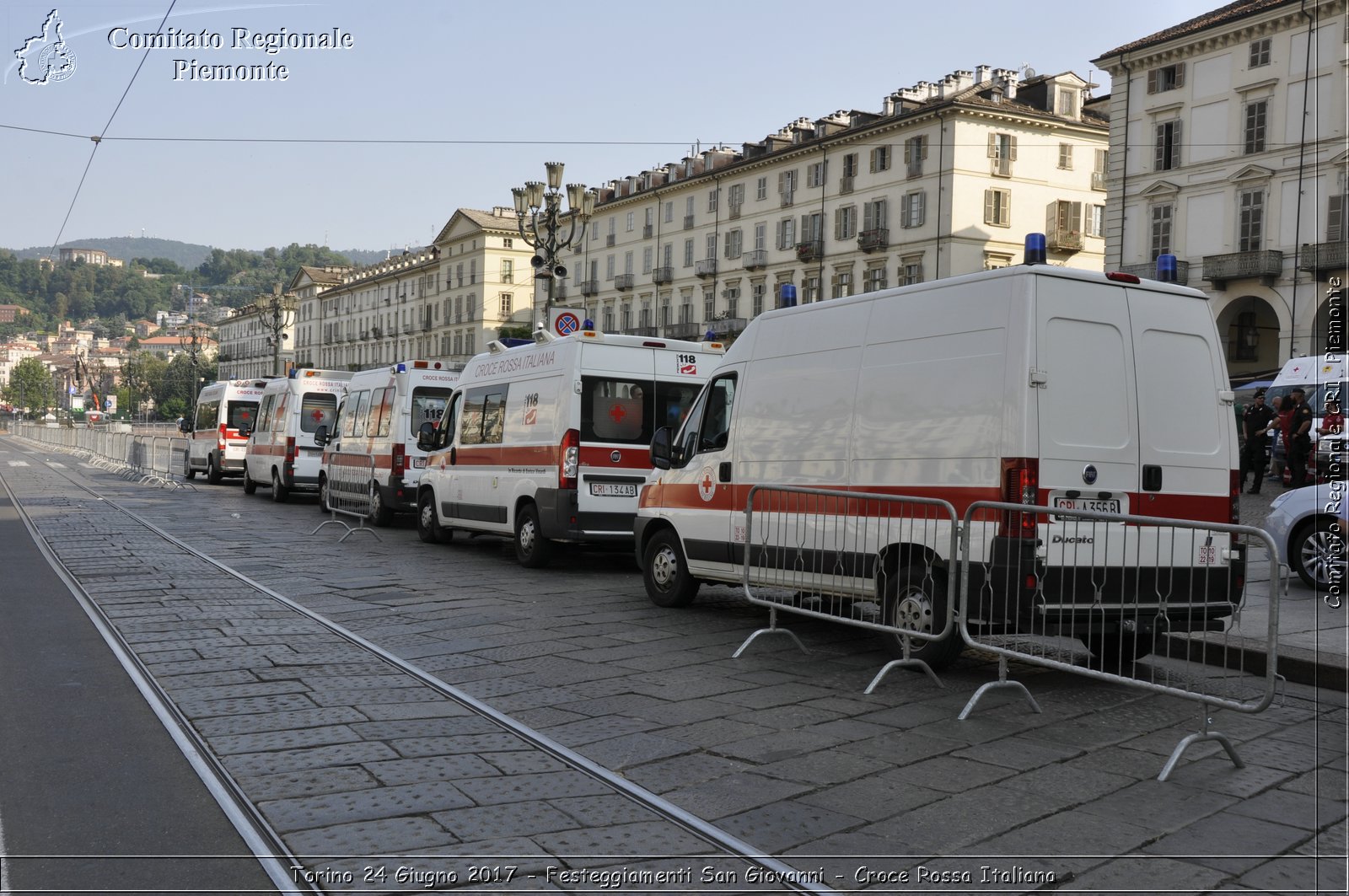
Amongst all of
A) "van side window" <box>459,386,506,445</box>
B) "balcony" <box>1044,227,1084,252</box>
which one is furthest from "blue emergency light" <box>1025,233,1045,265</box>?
"balcony" <box>1044,227,1084,252</box>

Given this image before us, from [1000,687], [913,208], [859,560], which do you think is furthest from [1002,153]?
[1000,687]

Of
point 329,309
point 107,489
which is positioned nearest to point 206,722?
point 107,489

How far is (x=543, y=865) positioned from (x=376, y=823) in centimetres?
78

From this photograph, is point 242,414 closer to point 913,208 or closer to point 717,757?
point 717,757

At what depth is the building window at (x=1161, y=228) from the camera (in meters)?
44.2

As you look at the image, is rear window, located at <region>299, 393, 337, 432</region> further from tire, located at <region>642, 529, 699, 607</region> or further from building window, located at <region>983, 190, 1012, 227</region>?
building window, located at <region>983, 190, 1012, 227</region>

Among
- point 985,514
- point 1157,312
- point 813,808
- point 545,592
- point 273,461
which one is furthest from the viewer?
point 273,461

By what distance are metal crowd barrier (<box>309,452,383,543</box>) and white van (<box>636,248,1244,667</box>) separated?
9939 millimetres

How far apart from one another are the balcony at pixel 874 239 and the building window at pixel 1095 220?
396 inches

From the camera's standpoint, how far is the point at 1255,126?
4116cm

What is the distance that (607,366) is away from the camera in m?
12.6

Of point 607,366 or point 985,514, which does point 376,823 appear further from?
point 607,366

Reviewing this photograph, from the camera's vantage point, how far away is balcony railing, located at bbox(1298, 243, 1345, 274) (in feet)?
120

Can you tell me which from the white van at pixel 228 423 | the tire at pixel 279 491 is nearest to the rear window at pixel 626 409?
the tire at pixel 279 491
